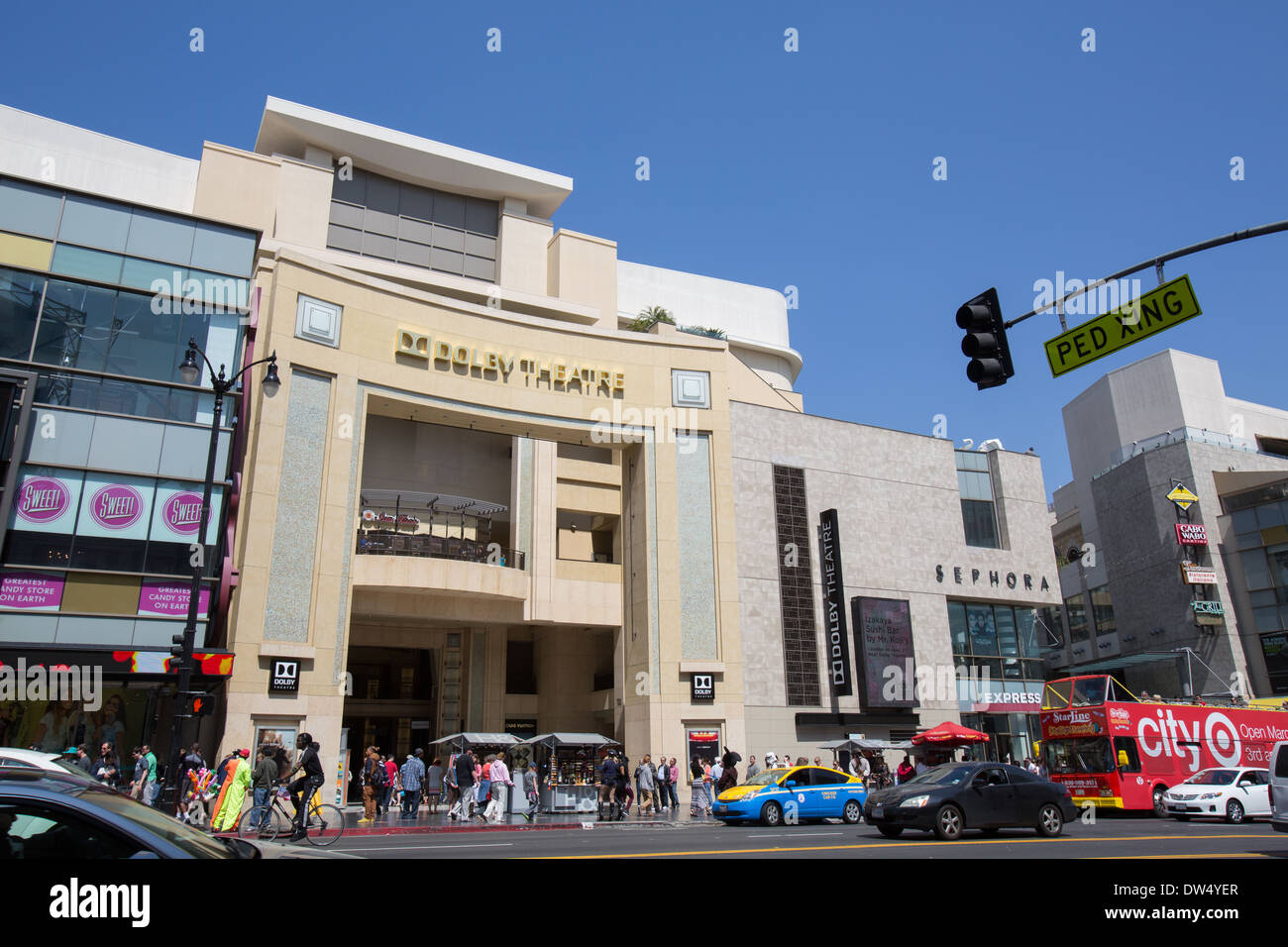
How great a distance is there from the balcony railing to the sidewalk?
9.13 metres

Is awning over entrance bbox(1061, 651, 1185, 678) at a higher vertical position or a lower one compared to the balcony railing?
lower

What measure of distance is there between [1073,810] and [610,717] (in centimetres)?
2551

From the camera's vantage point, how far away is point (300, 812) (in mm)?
14406

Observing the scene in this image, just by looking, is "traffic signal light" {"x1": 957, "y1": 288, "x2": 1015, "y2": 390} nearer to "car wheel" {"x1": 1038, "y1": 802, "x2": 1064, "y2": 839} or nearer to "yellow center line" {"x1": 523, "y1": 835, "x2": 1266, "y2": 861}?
"yellow center line" {"x1": 523, "y1": 835, "x2": 1266, "y2": 861}

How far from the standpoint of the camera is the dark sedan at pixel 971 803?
598 inches

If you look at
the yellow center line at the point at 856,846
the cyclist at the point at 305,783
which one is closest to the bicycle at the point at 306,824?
the cyclist at the point at 305,783

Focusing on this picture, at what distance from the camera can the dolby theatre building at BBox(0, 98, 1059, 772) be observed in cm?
2850

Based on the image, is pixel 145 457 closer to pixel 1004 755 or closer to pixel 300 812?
pixel 300 812

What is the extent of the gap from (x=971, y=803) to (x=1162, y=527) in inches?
1850

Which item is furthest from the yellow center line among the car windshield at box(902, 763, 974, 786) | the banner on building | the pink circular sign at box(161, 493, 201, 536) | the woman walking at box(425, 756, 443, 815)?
the banner on building

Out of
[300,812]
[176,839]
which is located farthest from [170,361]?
[176,839]

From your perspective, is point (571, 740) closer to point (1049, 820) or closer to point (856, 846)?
point (1049, 820)

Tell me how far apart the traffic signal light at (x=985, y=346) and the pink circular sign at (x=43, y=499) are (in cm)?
2419

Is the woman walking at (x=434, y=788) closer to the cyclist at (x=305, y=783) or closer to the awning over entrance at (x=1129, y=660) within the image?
the cyclist at (x=305, y=783)
